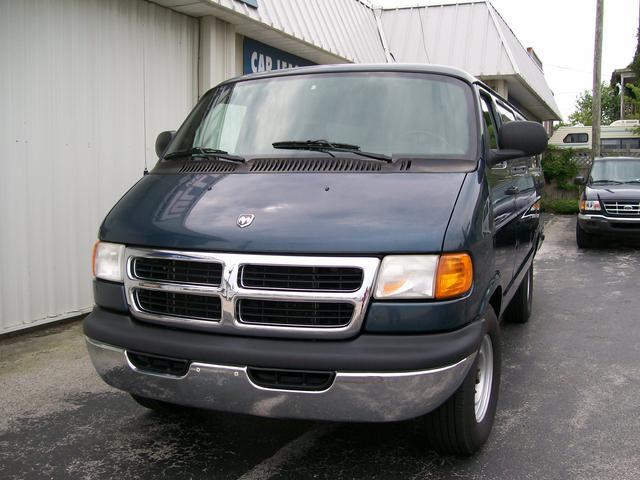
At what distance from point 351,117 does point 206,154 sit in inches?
34.5

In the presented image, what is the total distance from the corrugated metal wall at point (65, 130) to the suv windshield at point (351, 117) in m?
2.23

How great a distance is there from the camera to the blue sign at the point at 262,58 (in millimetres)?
8633

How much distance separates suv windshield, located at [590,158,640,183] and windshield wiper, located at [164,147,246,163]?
9.95 m

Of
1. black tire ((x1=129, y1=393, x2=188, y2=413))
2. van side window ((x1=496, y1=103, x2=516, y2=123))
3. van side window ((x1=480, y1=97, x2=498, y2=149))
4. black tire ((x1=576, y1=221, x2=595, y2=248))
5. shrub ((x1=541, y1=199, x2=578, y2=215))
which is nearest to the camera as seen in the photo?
black tire ((x1=129, y1=393, x2=188, y2=413))

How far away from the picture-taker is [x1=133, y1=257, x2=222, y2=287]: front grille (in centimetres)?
271

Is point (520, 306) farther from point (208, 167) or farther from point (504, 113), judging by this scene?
point (208, 167)

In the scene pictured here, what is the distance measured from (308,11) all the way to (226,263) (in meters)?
7.36

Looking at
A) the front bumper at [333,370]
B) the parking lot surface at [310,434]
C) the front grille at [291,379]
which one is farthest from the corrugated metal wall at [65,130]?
the front grille at [291,379]

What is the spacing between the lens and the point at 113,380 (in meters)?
2.91

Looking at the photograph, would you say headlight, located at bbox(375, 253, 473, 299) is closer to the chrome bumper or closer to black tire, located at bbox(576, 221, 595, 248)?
the chrome bumper

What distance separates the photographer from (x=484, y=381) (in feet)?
10.7

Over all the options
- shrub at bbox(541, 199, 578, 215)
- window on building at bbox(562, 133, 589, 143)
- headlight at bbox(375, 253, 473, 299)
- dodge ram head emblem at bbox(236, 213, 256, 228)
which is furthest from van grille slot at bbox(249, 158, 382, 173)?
window on building at bbox(562, 133, 589, 143)

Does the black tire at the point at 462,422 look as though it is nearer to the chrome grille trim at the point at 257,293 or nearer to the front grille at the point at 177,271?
the chrome grille trim at the point at 257,293

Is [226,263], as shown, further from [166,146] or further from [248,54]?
[248,54]
